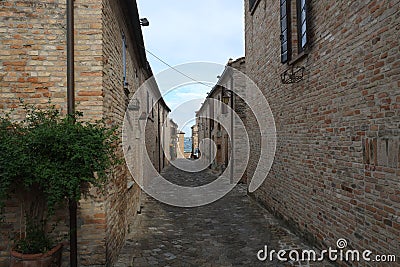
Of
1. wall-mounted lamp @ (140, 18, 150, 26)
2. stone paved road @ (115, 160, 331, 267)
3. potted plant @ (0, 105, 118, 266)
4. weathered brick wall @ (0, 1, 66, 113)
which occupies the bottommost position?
stone paved road @ (115, 160, 331, 267)

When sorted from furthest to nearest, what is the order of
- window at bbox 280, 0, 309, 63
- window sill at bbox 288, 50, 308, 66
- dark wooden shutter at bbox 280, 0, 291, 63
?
dark wooden shutter at bbox 280, 0, 291, 63 < window at bbox 280, 0, 309, 63 < window sill at bbox 288, 50, 308, 66

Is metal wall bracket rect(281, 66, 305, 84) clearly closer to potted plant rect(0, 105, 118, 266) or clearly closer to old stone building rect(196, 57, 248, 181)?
potted plant rect(0, 105, 118, 266)

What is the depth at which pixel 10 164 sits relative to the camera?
3047 millimetres

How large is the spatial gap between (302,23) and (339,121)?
7.51 feet

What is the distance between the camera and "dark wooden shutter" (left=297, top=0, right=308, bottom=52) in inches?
206

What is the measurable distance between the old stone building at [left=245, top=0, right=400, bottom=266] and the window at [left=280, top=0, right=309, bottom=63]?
0.02 metres

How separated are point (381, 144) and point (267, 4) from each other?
5808 mm

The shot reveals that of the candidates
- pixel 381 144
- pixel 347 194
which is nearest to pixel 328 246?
pixel 347 194

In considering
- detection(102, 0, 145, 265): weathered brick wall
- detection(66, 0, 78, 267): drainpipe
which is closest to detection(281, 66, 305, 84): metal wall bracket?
detection(102, 0, 145, 265): weathered brick wall

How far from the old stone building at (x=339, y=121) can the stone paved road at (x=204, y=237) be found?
661 mm

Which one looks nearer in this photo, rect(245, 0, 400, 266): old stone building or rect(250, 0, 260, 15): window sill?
rect(245, 0, 400, 266): old stone building

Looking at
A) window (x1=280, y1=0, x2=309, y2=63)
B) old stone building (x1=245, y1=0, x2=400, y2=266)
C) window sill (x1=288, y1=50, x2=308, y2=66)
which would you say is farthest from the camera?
window (x1=280, y1=0, x2=309, y2=63)

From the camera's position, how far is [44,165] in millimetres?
3195

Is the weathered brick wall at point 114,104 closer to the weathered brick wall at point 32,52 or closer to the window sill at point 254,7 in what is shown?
the weathered brick wall at point 32,52
